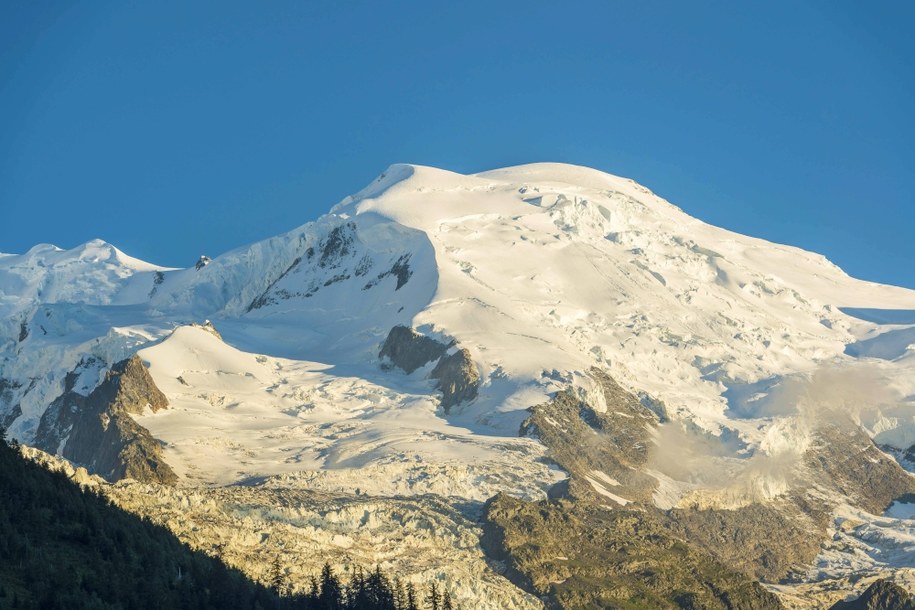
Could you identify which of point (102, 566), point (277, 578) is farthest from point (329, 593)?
point (102, 566)

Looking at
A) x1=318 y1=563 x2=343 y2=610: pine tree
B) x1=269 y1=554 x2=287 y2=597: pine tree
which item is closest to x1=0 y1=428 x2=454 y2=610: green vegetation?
x1=318 y1=563 x2=343 y2=610: pine tree

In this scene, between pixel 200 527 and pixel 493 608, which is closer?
pixel 200 527

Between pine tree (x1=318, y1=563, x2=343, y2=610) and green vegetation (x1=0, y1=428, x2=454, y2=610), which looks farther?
pine tree (x1=318, y1=563, x2=343, y2=610)

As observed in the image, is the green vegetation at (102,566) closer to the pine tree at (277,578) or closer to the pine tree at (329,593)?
the pine tree at (329,593)

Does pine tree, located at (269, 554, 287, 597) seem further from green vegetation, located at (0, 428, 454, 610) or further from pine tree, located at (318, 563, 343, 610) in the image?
pine tree, located at (318, 563, 343, 610)

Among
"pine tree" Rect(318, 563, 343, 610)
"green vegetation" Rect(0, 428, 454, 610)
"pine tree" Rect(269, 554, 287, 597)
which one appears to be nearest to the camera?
"green vegetation" Rect(0, 428, 454, 610)

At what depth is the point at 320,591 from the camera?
6516 inches

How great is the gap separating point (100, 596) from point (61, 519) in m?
12.5

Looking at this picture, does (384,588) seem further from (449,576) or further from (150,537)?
(449,576)

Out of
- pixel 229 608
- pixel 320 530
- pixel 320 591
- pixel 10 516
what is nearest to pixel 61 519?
pixel 10 516

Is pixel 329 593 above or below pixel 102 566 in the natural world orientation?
above

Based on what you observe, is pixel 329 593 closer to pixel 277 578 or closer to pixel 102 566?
pixel 277 578

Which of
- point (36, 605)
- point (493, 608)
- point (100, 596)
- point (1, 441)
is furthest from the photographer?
point (493, 608)

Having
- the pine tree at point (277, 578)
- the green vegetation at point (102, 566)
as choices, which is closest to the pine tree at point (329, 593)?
the green vegetation at point (102, 566)
